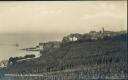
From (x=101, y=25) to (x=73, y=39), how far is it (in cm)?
14

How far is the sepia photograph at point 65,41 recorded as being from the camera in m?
1.04

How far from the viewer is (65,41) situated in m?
1.06

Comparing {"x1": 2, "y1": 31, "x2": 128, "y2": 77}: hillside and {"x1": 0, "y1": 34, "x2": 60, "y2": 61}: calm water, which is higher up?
{"x1": 0, "y1": 34, "x2": 60, "y2": 61}: calm water

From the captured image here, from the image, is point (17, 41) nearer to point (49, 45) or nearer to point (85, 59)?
point (49, 45)

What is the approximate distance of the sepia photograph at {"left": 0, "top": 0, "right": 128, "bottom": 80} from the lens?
1037mm

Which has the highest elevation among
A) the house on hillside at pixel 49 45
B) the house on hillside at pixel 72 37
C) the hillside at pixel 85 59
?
the house on hillside at pixel 72 37

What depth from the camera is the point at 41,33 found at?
1.07 metres

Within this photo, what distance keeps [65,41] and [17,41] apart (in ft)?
0.71

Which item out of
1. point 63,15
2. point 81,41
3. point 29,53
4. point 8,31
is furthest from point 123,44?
point 8,31

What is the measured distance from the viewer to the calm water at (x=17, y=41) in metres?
1.05

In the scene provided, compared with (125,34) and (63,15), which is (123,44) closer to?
(125,34)

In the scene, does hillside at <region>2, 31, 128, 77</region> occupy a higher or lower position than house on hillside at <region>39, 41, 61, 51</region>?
lower

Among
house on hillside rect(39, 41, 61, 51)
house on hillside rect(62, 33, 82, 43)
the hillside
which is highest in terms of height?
house on hillside rect(62, 33, 82, 43)

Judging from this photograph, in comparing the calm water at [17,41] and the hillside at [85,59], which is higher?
the calm water at [17,41]
